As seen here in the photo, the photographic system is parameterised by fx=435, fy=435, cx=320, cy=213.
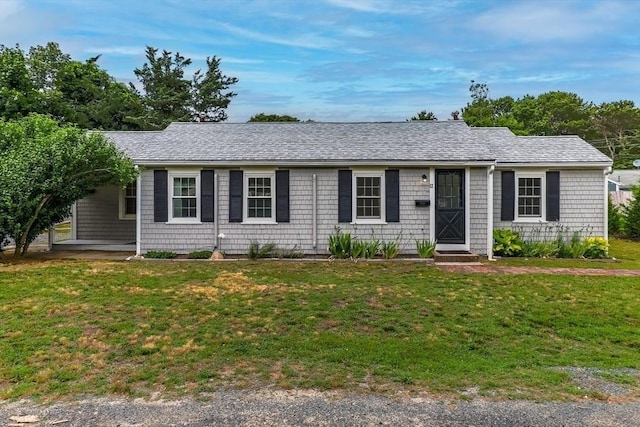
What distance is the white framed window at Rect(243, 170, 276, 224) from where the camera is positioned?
12.2m

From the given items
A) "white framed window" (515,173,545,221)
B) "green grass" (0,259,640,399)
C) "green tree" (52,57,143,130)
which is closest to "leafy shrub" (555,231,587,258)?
"white framed window" (515,173,545,221)

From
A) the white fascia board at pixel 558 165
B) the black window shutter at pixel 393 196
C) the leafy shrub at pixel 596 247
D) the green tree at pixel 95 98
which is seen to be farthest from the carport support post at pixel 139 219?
the green tree at pixel 95 98

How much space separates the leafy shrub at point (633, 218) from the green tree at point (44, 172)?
58.7 ft

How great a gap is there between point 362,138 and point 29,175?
895cm

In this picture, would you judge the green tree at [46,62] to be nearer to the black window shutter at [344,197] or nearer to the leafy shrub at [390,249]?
the black window shutter at [344,197]

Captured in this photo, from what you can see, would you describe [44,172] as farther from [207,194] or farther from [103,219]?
[207,194]

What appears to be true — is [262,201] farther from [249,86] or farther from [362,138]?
[249,86]

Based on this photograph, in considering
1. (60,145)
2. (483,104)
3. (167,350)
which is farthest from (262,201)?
(483,104)

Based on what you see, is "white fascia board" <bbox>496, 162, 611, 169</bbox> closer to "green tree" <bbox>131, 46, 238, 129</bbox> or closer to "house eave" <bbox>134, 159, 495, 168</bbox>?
"house eave" <bbox>134, 159, 495, 168</bbox>

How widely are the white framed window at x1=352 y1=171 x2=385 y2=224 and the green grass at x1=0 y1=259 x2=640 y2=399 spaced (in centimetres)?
313

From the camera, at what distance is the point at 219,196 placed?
12164mm

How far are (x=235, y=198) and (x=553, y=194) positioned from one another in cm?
916

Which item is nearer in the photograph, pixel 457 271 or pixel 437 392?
pixel 437 392

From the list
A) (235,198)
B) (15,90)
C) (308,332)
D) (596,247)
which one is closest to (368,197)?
(235,198)
